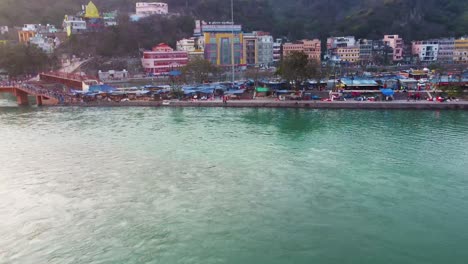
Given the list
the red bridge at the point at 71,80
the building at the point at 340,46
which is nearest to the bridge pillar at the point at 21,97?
the red bridge at the point at 71,80

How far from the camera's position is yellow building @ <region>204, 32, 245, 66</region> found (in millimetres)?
38906

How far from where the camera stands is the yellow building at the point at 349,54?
4322cm

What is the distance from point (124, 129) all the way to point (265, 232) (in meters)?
10.3

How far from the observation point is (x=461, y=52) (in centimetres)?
4253

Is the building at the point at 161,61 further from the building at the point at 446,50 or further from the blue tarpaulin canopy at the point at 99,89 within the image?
the building at the point at 446,50

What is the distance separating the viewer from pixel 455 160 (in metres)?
11.1

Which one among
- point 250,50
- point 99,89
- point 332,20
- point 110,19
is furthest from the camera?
point 332,20

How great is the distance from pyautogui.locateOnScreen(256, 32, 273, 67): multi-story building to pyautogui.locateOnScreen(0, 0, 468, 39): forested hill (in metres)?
9.99

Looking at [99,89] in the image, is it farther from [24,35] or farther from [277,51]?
[277,51]

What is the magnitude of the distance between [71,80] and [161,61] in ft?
37.2

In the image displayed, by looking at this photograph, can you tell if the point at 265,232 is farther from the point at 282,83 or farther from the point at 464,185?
the point at 282,83

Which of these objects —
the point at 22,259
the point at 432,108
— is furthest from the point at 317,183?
the point at 432,108

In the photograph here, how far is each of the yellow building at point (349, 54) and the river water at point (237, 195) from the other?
28.5 m

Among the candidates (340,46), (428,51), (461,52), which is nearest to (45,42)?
(340,46)
